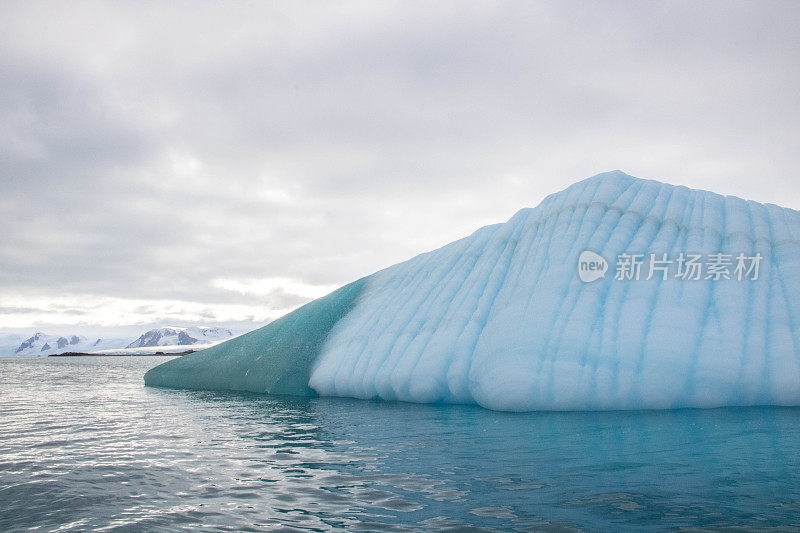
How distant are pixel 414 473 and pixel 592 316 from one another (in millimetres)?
6526

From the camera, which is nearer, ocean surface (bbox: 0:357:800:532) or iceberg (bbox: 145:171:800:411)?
ocean surface (bbox: 0:357:800:532)

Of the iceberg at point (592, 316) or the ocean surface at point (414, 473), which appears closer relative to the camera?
the ocean surface at point (414, 473)

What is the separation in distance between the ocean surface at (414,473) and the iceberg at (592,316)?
66 cm

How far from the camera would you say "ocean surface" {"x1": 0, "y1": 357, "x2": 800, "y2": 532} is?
3.99m

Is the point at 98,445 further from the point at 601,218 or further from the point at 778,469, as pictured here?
the point at 601,218

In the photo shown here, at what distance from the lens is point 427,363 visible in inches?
486

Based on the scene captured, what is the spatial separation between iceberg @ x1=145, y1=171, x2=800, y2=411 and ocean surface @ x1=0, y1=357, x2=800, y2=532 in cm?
66

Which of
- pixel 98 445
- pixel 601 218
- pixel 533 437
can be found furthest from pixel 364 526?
pixel 601 218

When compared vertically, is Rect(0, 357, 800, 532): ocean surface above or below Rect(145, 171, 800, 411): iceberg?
below

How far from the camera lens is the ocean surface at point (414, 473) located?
3.99 meters

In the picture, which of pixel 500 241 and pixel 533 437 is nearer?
pixel 533 437

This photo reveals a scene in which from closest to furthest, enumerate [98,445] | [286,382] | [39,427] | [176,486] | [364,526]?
[364,526] → [176,486] → [98,445] → [39,427] → [286,382]

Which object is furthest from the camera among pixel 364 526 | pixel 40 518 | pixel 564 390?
pixel 564 390

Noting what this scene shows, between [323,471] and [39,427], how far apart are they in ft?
20.8
